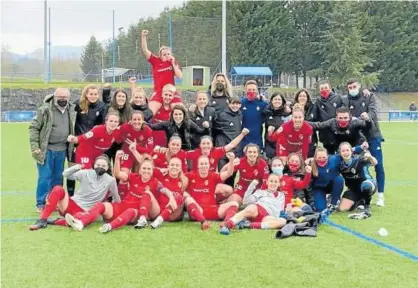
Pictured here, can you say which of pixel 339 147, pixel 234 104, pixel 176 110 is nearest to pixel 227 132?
pixel 234 104

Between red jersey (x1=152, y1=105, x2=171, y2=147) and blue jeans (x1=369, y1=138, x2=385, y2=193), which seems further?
blue jeans (x1=369, y1=138, x2=385, y2=193)

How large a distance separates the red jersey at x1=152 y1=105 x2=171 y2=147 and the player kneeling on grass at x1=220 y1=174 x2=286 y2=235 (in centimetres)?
140

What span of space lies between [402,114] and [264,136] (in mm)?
33473

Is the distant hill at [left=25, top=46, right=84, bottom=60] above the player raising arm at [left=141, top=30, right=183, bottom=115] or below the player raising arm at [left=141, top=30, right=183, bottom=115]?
above

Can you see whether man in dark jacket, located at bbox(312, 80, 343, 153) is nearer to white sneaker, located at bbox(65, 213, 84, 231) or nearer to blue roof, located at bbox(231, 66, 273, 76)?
white sneaker, located at bbox(65, 213, 84, 231)

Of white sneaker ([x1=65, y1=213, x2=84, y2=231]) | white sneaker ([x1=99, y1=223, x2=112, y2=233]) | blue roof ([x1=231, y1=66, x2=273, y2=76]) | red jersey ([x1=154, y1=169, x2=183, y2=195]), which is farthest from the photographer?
blue roof ([x1=231, y1=66, x2=273, y2=76])

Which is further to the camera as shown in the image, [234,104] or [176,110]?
[234,104]

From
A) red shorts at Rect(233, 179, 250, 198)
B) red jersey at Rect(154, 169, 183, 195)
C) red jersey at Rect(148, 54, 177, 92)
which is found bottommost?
red shorts at Rect(233, 179, 250, 198)

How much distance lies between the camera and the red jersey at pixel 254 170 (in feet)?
23.6

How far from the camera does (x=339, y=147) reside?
7.63 metres

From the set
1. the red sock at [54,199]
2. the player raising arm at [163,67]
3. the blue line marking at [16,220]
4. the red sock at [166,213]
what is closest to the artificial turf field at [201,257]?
the blue line marking at [16,220]

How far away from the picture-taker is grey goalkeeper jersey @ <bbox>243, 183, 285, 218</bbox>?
21.8 ft

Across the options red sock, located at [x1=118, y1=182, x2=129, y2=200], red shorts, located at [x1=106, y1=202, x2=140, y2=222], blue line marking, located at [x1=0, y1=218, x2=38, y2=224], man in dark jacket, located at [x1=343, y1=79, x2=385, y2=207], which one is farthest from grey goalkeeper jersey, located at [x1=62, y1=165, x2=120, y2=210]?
man in dark jacket, located at [x1=343, y1=79, x2=385, y2=207]

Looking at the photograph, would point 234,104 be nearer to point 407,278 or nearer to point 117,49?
point 407,278
